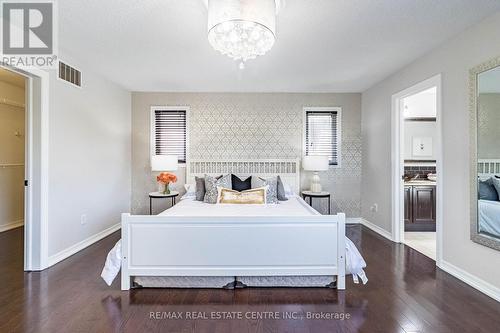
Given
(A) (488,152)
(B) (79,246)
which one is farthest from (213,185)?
(A) (488,152)

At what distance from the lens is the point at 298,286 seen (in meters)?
2.45

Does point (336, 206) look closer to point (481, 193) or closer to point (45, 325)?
point (481, 193)

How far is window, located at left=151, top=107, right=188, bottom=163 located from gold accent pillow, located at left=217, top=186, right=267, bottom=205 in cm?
152

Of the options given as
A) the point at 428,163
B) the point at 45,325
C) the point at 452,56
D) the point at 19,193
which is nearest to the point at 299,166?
the point at 428,163

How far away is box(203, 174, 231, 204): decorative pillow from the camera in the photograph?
390 centimetres

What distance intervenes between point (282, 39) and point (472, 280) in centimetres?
300

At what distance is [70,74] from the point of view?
10.8 ft

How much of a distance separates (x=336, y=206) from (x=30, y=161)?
458 centimetres

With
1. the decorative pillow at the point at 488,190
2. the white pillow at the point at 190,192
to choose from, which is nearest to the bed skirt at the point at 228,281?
the decorative pillow at the point at 488,190

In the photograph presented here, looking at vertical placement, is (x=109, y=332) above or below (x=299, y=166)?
below

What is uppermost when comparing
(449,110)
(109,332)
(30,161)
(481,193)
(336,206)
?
(449,110)

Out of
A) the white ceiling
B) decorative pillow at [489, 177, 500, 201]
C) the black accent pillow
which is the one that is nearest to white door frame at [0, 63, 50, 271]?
the white ceiling

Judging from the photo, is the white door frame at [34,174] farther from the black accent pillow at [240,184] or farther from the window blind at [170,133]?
the black accent pillow at [240,184]

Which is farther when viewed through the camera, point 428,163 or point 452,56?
point 428,163
